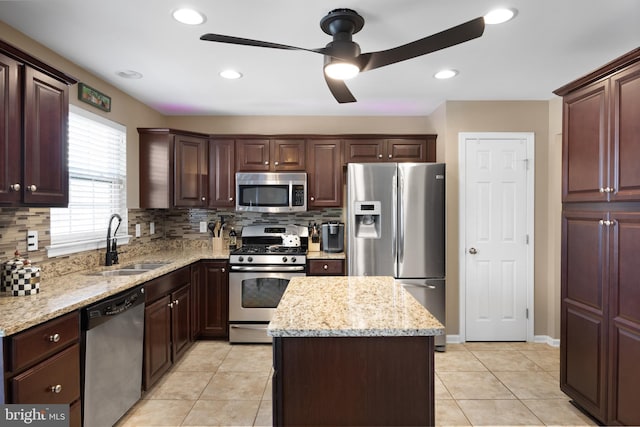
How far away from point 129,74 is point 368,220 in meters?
2.41

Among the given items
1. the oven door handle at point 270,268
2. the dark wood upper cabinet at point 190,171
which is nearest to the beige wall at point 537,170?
the dark wood upper cabinet at point 190,171

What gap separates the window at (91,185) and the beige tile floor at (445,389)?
1.29 meters

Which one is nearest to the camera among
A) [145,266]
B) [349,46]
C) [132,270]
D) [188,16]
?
[349,46]

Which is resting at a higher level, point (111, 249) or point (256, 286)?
point (111, 249)

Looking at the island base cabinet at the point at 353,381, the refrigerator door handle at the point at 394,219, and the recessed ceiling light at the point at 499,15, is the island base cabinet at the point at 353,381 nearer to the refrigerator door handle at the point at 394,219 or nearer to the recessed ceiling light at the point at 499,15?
the recessed ceiling light at the point at 499,15

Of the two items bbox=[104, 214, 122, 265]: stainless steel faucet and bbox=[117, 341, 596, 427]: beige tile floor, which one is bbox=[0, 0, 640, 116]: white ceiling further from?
bbox=[117, 341, 596, 427]: beige tile floor

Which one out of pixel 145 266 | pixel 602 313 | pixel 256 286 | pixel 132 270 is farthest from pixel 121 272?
pixel 602 313

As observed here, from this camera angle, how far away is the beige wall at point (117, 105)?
2292 mm

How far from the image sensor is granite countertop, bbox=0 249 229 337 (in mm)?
1567

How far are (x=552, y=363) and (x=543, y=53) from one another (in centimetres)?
259

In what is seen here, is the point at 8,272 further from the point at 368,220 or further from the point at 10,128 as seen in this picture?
the point at 368,220

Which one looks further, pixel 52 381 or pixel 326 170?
pixel 326 170

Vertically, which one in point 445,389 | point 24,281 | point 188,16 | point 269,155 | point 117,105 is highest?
point 188,16

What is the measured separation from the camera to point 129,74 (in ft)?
9.57
